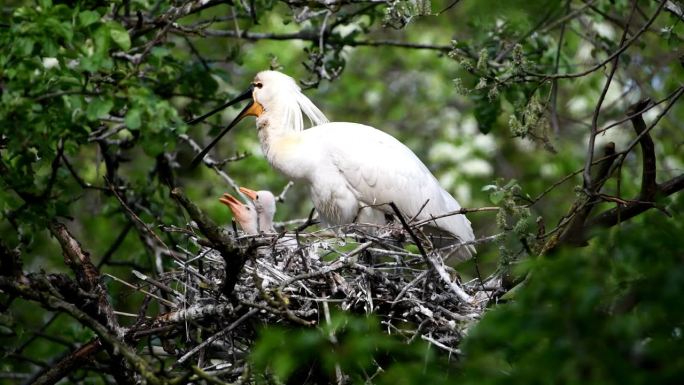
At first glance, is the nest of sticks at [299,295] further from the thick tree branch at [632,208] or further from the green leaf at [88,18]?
the green leaf at [88,18]

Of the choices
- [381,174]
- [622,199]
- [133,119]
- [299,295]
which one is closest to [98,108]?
[133,119]

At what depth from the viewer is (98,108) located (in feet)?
19.6

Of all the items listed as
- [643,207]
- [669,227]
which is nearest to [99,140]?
[643,207]

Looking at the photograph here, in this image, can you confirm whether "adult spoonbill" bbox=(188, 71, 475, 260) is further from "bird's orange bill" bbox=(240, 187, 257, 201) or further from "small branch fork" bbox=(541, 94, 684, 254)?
"small branch fork" bbox=(541, 94, 684, 254)

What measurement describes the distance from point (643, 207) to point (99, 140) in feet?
14.3

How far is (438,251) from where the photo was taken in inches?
265

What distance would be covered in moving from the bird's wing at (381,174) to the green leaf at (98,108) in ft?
8.05

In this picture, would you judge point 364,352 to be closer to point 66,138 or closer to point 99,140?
point 66,138

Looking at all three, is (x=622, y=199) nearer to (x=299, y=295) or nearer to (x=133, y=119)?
(x=299, y=295)

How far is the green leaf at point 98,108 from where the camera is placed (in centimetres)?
594

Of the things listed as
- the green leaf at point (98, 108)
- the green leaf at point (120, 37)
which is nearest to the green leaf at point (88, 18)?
the green leaf at point (120, 37)

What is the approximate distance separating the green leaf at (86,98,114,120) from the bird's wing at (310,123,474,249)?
2.45 metres

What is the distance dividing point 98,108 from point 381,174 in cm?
269

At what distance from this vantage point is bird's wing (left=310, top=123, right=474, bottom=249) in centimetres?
809
